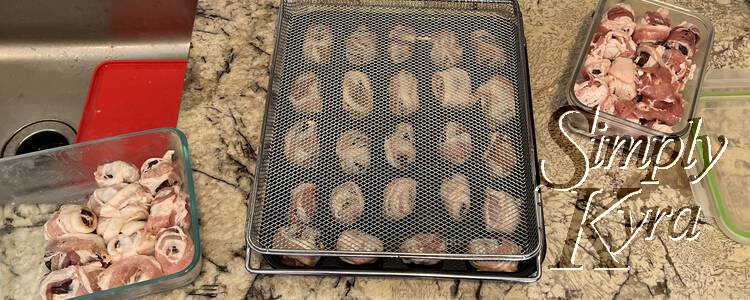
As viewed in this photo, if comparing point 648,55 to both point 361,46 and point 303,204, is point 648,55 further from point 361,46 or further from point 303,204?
point 303,204

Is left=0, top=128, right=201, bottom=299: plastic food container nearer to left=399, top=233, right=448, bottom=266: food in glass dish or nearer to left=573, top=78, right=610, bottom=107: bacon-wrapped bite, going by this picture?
left=399, top=233, right=448, bottom=266: food in glass dish

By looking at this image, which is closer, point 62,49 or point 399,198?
point 399,198

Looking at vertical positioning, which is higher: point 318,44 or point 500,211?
point 318,44

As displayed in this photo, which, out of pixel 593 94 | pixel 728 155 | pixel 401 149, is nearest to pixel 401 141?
pixel 401 149

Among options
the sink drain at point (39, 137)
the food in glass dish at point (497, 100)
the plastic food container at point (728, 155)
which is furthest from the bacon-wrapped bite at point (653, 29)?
the sink drain at point (39, 137)

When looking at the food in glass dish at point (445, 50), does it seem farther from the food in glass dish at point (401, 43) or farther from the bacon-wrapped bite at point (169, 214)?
the bacon-wrapped bite at point (169, 214)

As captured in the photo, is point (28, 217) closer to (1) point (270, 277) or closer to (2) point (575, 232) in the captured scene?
(1) point (270, 277)
